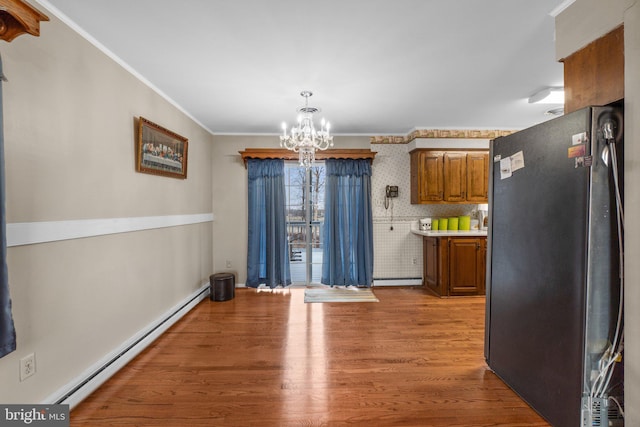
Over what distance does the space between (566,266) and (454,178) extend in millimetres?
3123

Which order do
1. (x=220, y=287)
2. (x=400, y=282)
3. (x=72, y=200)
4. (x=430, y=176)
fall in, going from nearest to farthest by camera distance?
1. (x=72, y=200)
2. (x=220, y=287)
3. (x=430, y=176)
4. (x=400, y=282)

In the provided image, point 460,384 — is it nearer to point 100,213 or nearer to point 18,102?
point 100,213

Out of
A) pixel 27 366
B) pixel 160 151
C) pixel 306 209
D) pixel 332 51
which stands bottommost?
pixel 27 366

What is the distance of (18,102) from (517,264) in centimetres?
316

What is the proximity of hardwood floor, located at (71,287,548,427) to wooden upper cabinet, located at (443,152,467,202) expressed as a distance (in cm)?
182

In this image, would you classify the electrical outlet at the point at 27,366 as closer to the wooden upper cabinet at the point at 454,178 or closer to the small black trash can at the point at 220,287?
the small black trash can at the point at 220,287

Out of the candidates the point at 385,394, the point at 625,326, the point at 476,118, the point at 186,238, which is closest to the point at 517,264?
the point at 625,326

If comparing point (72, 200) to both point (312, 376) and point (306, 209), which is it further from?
point (306, 209)

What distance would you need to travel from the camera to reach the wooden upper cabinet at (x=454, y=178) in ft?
14.6

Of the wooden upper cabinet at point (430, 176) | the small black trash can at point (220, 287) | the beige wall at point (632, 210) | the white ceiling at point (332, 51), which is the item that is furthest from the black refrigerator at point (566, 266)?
the small black trash can at point (220, 287)

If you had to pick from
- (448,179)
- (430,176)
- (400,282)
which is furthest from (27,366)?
(448,179)
